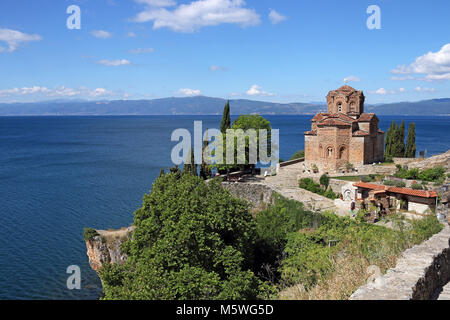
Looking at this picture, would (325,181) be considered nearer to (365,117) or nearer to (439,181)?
(439,181)

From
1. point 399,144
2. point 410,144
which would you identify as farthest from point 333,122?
point 410,144

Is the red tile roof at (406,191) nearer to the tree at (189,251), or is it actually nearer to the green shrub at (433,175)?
the green shrub at (433,175)

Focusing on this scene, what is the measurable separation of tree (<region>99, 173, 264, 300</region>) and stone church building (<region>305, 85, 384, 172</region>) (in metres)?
16.7

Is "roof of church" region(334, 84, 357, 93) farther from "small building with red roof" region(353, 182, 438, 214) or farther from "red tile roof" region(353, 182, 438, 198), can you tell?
"small building with red roof" region(353, 182, 438, 214)

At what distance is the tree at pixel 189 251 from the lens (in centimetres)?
1284

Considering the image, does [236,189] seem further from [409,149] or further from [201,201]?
[409,149]

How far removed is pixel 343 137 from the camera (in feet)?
104

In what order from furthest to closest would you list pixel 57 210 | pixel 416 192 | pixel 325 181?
pixel 57 210, pixel 325 181, pixel 416 192

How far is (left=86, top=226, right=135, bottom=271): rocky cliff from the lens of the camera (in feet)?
84.8

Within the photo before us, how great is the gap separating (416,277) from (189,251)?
915 cm

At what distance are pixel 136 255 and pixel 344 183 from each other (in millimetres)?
16835
